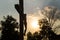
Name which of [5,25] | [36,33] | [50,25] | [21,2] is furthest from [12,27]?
[21,2]

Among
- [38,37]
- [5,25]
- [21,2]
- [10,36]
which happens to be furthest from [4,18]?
[21,2]

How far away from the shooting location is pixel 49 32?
40094mm

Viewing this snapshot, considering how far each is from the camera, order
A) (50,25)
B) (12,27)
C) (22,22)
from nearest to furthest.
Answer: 1. (22,22)
2. (50,25)
3. (12,27)

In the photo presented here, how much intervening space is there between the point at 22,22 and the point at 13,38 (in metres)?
31.5

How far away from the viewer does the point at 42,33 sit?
40281mm

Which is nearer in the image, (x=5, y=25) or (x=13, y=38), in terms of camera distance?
(x=13, y=38)

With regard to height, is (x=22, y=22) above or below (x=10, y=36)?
above

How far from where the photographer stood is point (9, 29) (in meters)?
41.6

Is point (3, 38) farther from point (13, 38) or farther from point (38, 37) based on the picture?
point (38, 37)

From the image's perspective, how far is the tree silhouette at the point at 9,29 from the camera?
40.0 meters

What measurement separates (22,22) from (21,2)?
84cm

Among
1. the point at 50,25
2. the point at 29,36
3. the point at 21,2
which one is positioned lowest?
the point at 29,36

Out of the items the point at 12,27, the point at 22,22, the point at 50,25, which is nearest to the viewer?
the point at 22,22

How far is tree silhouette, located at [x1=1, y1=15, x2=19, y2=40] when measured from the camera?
40.0 m
